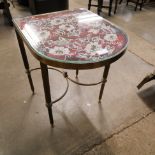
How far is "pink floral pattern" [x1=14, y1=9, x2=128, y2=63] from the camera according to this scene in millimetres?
878

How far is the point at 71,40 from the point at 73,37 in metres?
0.04

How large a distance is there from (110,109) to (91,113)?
0.61 feet

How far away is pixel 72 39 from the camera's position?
1.00m

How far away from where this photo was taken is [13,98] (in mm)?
1609

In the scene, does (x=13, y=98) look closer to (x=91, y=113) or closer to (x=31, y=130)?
(x=31, y=130)

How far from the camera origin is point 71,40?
3.25 feet

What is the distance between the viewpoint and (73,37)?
3.35 feet

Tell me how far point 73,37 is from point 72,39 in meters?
0.03

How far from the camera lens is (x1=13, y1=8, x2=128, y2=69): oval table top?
2.81ft

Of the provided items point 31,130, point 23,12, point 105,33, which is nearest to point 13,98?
point 31,130

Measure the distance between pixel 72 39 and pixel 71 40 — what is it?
0.05 feet

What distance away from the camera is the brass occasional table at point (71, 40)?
86cm

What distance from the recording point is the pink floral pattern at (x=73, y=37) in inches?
34.6

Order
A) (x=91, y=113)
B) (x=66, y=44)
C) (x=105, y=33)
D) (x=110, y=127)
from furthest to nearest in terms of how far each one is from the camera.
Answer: (x=91, y=113), (x=110, y=127), (x=105, y=33), (x=66, y=44)
